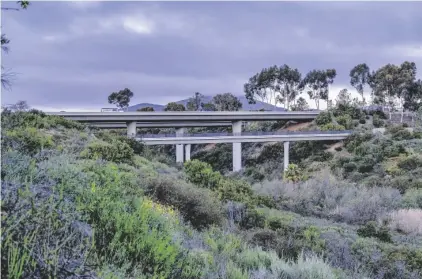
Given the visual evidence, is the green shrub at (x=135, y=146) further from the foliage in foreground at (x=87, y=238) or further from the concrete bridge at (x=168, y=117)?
the foliage in foreground at (x=87, y=238)

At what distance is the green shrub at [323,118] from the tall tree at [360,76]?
86.9ft

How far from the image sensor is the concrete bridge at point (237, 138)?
43.4m

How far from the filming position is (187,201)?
39.8ft

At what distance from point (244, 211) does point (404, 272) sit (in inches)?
220

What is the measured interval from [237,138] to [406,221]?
31.0 m

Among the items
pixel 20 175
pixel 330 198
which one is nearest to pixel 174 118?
pixel 330 198

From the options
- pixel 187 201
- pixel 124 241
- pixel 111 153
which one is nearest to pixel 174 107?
pixel 111 153

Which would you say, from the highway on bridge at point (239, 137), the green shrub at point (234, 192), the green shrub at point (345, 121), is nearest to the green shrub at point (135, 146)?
the green shrub at point (234, 192)

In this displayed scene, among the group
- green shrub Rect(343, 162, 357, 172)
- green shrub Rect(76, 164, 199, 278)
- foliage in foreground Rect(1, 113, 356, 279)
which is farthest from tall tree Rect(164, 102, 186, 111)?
green shrub Rect(76, 164, 199, 278)

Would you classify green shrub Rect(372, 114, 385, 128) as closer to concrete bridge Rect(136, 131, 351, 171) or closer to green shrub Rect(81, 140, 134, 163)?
concrete bridge Rect(136, 131, 351, 171)

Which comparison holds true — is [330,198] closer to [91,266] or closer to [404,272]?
[404,272]

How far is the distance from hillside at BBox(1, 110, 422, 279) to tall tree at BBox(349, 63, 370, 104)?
6560 centimetres

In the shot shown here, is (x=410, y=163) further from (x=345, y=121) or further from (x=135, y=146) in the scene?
(x=135, y=146)

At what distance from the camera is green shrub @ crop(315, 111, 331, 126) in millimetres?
62528
